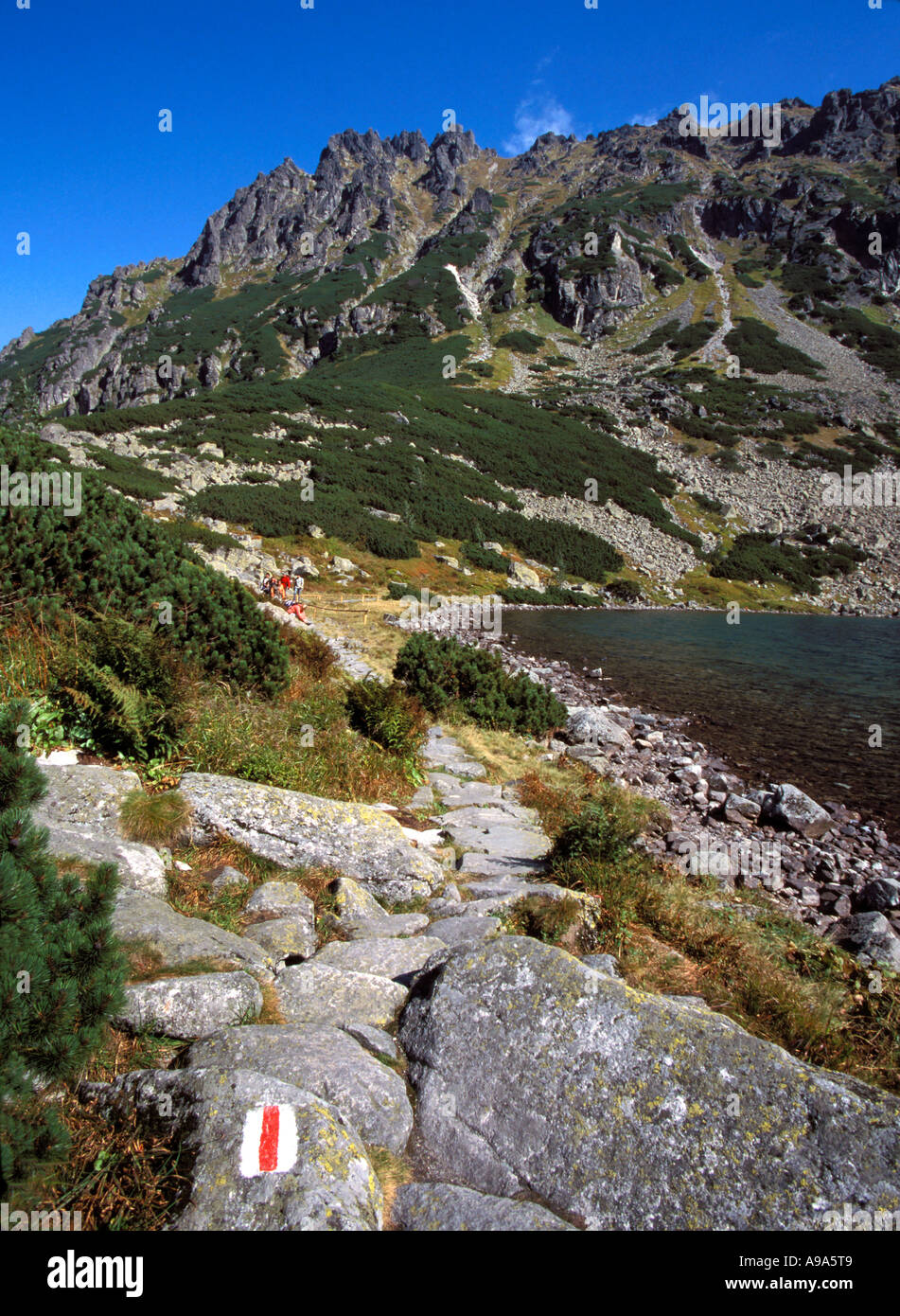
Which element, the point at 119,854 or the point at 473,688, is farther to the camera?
the point at 473,688

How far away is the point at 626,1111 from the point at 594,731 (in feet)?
36.1

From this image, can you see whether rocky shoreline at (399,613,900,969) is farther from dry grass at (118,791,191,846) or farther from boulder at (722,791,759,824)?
dry grass at (118,791,191,846)

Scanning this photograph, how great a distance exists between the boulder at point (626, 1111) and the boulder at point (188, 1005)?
930mm

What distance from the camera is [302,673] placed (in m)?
9.77

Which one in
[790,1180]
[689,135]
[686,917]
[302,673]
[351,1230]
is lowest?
[686,917]

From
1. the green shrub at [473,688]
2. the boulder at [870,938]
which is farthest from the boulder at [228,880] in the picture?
the green shrub at [473,688]

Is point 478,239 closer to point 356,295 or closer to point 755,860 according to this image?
point 356,295

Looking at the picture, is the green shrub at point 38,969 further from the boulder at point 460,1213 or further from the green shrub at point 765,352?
the green shrub at point 765,352

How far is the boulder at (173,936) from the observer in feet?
11.3

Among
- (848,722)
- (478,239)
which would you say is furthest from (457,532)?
(478,239)

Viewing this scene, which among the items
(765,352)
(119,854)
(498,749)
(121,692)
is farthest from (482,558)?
(765,352)

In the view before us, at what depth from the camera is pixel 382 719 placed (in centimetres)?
910

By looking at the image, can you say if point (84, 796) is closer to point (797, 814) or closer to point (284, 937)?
point (284, 937)
